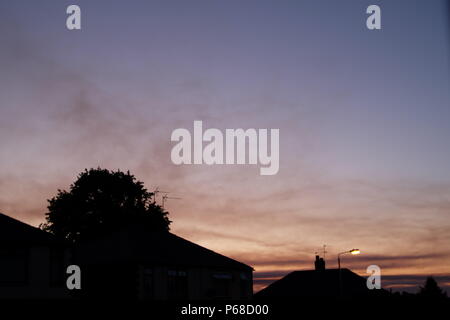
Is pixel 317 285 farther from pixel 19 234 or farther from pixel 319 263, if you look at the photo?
pixel 19 234

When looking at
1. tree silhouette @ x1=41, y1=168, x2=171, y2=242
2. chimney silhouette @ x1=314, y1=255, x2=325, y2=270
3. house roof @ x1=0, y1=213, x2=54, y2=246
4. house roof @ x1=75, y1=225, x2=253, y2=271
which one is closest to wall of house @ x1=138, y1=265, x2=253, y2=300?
house roof @ x1=75, y1=225, x2=253, y2=271

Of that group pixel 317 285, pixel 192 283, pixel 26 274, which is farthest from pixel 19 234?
pixel 317 285

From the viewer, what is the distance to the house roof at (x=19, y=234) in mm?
31152

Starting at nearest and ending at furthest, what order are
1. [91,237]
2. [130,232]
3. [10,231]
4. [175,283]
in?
[10,231], [175,283], [130,232], [91,237]

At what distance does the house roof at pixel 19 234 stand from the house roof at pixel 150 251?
24.2 ft

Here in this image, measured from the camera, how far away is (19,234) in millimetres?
32000

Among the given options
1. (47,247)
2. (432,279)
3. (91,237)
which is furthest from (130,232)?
(432,279)

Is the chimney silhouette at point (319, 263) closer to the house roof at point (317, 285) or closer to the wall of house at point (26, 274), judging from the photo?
the house roof at point (317, 285)

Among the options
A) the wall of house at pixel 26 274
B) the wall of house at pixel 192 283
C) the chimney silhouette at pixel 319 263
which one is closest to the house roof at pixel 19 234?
the wall of house at pixel 26 274

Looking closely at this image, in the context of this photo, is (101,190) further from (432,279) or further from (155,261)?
(432,279)

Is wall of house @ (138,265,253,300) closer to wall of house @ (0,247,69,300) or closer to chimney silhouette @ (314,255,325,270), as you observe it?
wall of house @ (0,247,69,300)

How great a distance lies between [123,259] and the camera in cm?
3869
